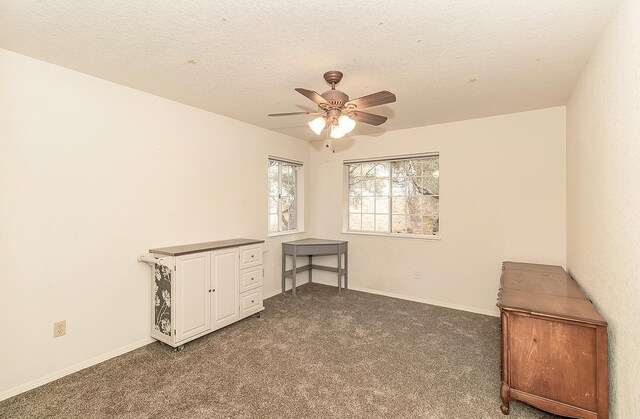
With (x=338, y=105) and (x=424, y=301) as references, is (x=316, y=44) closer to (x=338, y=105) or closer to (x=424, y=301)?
(x=338, y=105)

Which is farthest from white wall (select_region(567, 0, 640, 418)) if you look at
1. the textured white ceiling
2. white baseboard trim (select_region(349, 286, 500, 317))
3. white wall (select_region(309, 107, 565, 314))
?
white baseboard trim (select_region(349, 286, 500, 317))

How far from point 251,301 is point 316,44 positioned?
267cm

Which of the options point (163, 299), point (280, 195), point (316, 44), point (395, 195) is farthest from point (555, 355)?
point (280, 195)

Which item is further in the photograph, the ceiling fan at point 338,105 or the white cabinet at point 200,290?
the white cabinet at point 200,290

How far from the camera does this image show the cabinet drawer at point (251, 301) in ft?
10.8

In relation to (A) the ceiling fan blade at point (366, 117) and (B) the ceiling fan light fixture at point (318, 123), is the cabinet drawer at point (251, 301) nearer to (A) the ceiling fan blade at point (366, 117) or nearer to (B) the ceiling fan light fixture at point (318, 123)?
(B) the ceiling fan light fixture at point (318, 123)

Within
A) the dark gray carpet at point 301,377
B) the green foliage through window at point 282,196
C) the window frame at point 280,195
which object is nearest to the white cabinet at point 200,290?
the dark gray carpet at point 301,377

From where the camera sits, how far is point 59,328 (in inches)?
90.5

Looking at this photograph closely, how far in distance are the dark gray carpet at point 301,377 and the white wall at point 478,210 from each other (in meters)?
0.68

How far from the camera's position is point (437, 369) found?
2391mm

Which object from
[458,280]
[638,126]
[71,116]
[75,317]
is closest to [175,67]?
[71,116]

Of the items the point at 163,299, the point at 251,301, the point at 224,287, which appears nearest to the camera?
the point at 163,299

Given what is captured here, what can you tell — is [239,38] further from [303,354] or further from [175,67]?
[303,354]

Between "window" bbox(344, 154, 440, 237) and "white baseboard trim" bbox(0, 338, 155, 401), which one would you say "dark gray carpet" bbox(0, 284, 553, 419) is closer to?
"white baseboard trim" bbox(0, 338, 155, 401)
